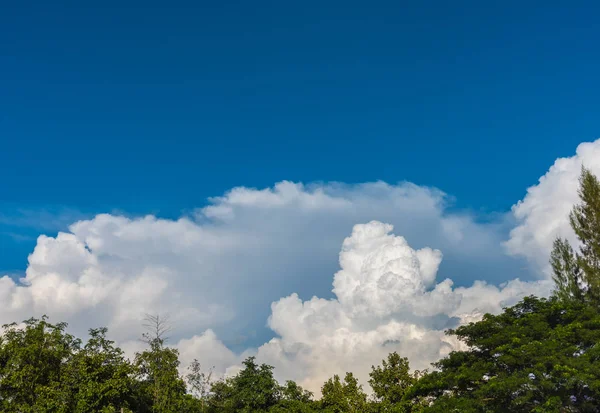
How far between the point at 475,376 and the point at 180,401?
18.4 meters

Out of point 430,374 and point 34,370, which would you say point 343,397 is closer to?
point 430,374

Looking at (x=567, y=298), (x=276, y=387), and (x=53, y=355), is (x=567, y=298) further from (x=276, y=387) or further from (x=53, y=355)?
(x=53, y=355)

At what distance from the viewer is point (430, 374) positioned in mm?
30062

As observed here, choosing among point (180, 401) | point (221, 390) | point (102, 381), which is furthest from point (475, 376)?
point (221, 390)

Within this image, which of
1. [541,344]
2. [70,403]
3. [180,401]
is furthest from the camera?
[180,401]

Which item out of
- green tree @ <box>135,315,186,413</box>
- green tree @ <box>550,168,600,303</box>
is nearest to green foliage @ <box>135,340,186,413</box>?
green tree @ <box>135,315,186,413</box>

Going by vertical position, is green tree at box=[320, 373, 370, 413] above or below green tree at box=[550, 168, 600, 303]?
below

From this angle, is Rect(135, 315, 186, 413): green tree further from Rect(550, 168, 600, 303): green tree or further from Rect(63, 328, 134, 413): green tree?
Rect(550, 168, 600, 303): green tree

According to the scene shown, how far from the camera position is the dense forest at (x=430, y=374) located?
24.4m

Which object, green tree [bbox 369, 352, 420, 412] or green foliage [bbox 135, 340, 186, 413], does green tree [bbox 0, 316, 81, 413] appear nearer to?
green foliage [bbox 135, 340, 186, 413]

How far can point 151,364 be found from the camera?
34344 mm

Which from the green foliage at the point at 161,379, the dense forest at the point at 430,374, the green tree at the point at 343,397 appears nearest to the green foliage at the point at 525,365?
the dense forest at the point at 430,374

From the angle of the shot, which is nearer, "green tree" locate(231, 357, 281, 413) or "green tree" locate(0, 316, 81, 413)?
"green tree" locate(0, 316, 81, 413)

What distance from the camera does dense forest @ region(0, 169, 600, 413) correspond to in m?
24.4
